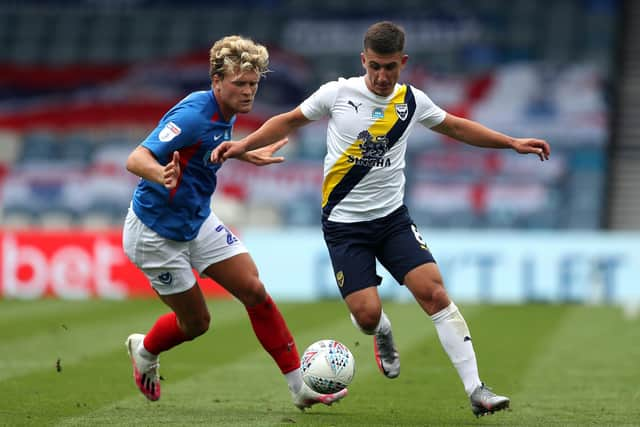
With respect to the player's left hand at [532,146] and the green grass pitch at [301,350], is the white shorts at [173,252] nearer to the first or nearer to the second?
the green grass pitch at [301,350]

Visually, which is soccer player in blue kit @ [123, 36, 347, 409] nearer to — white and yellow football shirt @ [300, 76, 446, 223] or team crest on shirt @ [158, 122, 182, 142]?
team crest on shirt @ [158, 122, 182, 142]

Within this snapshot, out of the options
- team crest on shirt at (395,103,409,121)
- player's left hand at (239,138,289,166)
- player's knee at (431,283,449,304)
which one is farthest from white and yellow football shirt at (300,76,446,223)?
player's knee at (431,283,449,304)

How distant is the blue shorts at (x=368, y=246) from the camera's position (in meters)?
6.91

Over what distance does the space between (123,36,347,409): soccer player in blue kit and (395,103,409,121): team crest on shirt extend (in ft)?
2.37

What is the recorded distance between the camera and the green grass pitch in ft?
22.7

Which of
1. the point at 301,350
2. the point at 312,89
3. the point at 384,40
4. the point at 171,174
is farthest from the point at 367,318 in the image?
the point at 312,89

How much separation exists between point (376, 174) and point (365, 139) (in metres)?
0.23

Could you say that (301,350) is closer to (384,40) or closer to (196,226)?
(196,226)

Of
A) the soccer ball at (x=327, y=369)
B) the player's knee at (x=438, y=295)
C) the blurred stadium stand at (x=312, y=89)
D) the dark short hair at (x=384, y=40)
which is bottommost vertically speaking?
the blurred stadium stand at (x=312, y=89)

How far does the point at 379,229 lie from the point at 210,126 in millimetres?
1197

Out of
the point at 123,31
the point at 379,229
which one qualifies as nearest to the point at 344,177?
the point at 379,229

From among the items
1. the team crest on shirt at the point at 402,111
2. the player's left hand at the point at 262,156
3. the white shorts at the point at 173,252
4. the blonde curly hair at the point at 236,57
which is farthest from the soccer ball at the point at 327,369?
the blonde curly hair at the point at 236,57

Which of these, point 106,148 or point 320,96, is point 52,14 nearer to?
point 106,148

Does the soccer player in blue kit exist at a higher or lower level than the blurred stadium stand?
higher
